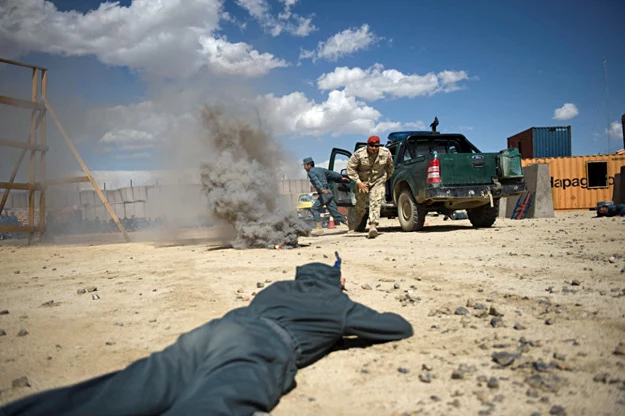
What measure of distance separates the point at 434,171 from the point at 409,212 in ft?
4.83

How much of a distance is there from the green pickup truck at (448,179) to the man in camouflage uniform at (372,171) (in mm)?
572

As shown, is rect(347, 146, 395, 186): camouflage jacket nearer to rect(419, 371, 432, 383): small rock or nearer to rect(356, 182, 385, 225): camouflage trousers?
rect(356, 182, 385, 225): camouflage trousers

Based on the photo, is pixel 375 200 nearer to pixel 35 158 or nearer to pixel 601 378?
pixel 601 378

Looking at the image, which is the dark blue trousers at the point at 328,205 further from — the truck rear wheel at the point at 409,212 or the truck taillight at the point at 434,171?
the truck taillight at the point at 434,171

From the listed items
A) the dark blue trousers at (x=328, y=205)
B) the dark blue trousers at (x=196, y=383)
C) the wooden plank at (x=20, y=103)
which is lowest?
the dark blue trousers at (x=196, y=383)

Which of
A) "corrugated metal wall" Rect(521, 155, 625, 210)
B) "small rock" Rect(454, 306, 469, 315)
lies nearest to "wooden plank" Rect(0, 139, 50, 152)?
"small rock" Rect(454, 306, 469, 315)

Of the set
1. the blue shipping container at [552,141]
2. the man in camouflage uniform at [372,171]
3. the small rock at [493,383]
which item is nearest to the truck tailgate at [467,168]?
the man in camouflage uniform at [372,171]

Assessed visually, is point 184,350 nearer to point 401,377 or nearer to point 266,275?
point 401,377

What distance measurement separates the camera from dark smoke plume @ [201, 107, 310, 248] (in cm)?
734

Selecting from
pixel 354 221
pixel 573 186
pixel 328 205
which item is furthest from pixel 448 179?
pixel 573 186

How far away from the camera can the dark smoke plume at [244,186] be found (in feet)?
24.1

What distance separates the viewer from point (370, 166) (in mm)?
8430

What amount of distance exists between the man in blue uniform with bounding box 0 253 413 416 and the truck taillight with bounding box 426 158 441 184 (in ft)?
19.2

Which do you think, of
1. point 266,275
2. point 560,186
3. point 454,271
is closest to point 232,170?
point 266,275
